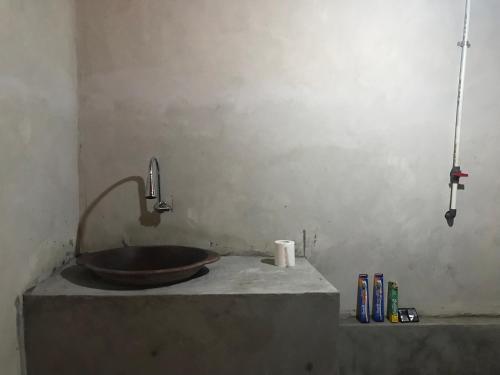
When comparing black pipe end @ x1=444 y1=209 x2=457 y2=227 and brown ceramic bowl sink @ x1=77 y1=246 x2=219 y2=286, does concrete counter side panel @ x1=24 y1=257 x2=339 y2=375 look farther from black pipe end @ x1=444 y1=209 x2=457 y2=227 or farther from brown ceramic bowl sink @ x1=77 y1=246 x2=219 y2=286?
black pipe end @ x1=444 y1=209 x2=457 y2=227

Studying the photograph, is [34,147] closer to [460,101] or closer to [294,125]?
[294,125]

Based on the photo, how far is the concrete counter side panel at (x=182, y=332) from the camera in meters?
1.30

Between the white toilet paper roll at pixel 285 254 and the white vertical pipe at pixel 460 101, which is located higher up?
the white vertical pipe at pixel 460 101

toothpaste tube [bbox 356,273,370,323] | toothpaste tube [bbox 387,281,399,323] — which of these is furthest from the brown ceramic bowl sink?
toothpaste tube [bbox 387,281,399,323]

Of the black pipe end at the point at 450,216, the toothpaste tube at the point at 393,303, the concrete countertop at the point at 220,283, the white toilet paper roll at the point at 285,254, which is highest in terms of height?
the black pipe end at the point at 450,216

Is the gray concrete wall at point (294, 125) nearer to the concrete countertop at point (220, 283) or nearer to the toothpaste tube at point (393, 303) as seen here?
the toothpaste tube at point (393, 303)

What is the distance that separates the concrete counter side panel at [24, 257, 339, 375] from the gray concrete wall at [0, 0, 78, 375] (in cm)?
12

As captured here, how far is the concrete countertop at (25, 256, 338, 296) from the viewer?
135cm

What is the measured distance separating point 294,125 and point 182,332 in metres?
1.04

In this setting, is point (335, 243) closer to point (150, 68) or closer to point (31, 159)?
point (150, 68)

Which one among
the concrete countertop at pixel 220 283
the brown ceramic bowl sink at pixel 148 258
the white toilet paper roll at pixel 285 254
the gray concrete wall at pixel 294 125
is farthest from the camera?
the gray concrete wall at pixel 294 125

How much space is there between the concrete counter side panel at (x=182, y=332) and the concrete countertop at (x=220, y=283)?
0.04 ft

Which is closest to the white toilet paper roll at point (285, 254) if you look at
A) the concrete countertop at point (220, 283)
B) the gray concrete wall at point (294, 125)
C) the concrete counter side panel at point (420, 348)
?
the concrete countertop at point (220, 283)

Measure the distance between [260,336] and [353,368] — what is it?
2.42 feet
